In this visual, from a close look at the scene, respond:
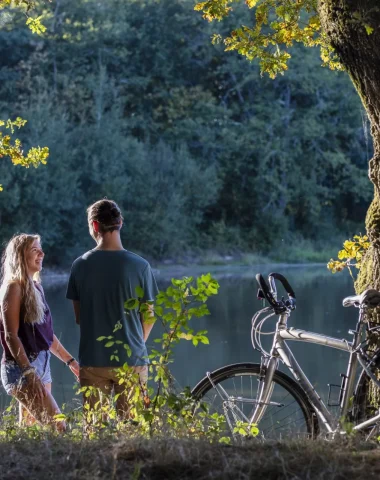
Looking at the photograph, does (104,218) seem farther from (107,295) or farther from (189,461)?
(189,461)

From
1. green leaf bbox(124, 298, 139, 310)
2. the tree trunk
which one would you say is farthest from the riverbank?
the tree trunk

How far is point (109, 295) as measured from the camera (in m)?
5.18

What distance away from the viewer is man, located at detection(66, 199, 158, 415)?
515 centimetres

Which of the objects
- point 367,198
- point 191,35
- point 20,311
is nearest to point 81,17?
point 191,35

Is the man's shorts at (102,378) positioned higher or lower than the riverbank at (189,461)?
higher

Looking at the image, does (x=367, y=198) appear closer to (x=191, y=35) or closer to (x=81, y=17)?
(x=191, y=35)

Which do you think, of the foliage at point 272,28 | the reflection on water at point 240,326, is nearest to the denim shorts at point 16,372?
the foliage at point 272,28

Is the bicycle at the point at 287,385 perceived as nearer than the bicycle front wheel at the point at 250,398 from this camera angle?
Yes

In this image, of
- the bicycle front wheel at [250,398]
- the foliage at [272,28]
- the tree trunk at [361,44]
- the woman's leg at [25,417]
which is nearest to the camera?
the bicycle front wheel at [250,398]

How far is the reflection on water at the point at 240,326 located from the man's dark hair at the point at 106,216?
5.84 meters

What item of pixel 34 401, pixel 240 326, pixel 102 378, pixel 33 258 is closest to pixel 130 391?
pixel 102 378

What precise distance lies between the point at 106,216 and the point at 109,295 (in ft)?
1.24

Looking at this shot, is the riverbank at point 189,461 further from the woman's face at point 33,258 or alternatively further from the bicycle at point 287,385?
the woman's face at point 33,258

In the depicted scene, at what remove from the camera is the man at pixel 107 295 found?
5.15m
